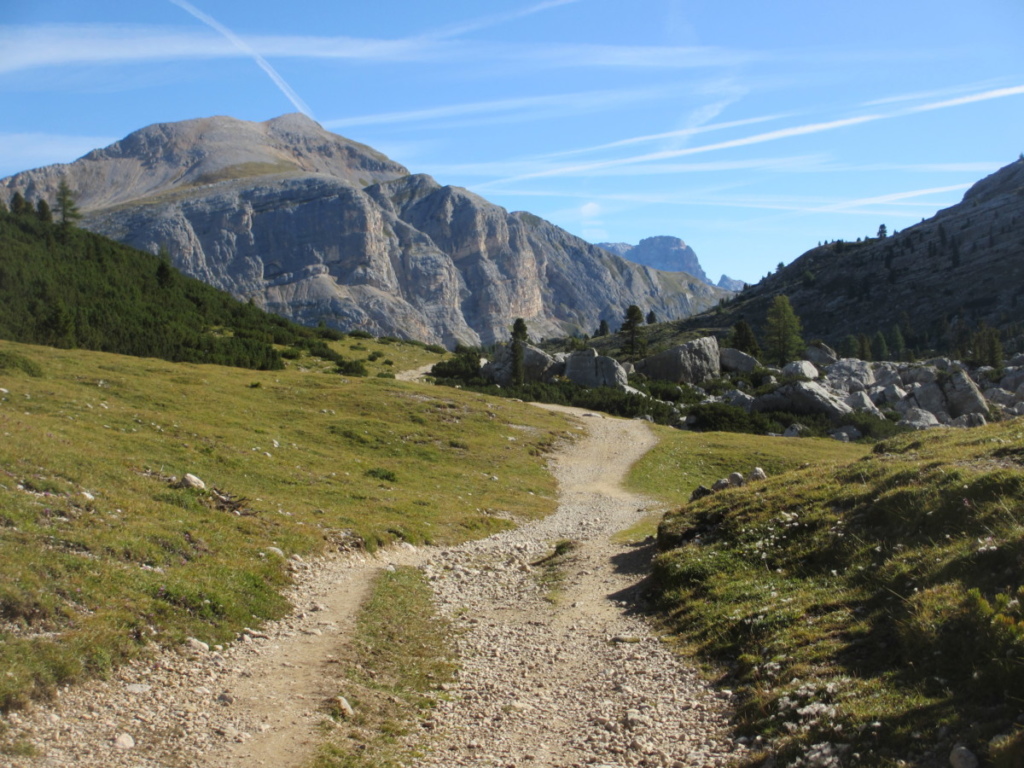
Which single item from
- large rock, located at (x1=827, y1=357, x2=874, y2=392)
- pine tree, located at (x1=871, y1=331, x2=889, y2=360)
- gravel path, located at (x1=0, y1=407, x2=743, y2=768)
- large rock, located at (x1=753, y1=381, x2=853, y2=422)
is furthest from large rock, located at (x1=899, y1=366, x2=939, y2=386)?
gravel path, located at (x1=0, y1=407, x2=743, y2=768)

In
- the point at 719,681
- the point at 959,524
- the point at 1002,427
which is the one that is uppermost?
the point at 1002,427

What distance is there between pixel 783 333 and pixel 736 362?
18.1 metres

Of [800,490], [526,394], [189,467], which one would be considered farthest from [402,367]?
[800,490]

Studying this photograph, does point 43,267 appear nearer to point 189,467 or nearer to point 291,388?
point 291,388

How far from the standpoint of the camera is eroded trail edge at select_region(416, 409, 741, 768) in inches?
332

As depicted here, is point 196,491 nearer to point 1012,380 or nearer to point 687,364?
point 687,364

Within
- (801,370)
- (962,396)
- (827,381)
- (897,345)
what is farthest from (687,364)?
(897,345)

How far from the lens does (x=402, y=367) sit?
79188 mm

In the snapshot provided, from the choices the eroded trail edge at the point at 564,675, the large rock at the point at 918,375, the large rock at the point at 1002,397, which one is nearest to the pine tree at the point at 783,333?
the large rock at the point at 918,375

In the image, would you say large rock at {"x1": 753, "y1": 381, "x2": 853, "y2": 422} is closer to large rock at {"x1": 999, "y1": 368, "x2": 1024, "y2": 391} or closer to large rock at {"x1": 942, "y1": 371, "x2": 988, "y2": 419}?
large rock at {"x1": 942, "y1": 371, "x2": 988, "y2": 419}

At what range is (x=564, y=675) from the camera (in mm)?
11156

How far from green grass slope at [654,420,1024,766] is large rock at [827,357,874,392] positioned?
2682 inches

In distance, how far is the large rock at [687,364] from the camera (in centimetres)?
8162

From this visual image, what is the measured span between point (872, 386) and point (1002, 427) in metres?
68.7
